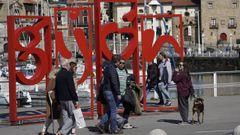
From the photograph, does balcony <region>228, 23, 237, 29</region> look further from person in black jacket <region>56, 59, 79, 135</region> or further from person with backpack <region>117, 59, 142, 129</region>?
person in black jacket <region>56, 59, 79, 135</region>

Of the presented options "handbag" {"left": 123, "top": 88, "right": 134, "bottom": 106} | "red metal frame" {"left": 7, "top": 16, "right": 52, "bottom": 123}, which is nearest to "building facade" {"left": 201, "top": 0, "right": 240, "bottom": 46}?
"red metal frame" {"left": 7, "top": 16, "right": 52, "bottom": 123}

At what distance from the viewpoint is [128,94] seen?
1845cm

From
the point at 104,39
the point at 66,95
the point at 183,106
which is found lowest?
the point at 183,106

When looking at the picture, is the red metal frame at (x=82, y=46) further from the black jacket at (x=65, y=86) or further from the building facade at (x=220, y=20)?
the building facade at (x=220, y=20)

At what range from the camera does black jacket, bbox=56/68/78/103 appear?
1681 centimetres

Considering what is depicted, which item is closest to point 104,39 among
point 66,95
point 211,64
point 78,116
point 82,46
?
point 82,46

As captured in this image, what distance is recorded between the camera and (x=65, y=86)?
16.8 metres

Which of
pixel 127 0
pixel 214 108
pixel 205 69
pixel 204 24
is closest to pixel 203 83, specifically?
pixel 214 108

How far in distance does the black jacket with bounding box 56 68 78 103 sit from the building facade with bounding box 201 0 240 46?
11172 centimetres

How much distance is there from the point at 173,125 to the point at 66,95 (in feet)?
13.1

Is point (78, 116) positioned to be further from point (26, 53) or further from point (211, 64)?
point (211, 64)

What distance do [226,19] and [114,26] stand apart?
112076mm

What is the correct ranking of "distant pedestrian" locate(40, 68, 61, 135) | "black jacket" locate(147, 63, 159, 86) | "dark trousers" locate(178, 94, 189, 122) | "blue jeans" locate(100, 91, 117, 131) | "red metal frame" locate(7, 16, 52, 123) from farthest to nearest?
"black jacket" locate(147, 63, 159, 86) → "red metal frame" locate(7, 16, 52, 123) → "dark trousers" locate(178, 94, 189, 122) → "blue jeans" locate(100, 91, 117, 131) → "distant pedestrian" locate(40, 68, 61, 135)

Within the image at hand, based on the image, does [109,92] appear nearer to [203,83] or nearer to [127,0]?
[127,0]
